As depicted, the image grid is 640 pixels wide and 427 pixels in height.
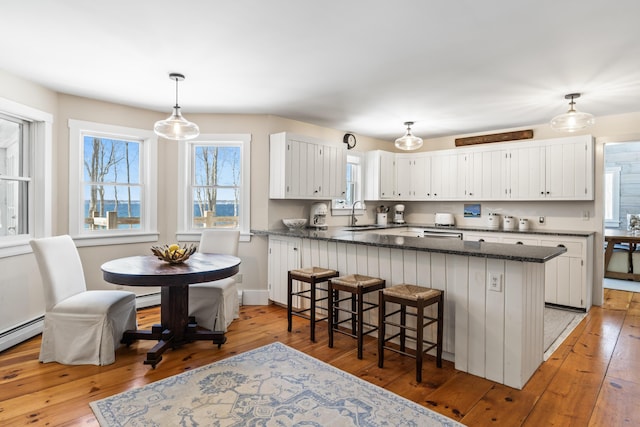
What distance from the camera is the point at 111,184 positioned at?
4273 millimetres

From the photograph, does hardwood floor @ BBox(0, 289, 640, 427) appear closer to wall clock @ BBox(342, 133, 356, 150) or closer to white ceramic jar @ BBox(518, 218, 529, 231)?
white ceramic jar @ BBox(518, 218, 529, 231)

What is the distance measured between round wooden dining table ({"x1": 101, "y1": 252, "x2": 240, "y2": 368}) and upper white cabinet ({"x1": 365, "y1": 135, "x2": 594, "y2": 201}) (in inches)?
141

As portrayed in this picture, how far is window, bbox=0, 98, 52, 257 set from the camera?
3.38m

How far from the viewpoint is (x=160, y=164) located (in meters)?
4.54

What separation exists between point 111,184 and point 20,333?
1737mm

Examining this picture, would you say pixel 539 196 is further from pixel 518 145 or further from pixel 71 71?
pixel 71 71

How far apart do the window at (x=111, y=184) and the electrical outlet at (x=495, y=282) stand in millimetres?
3747

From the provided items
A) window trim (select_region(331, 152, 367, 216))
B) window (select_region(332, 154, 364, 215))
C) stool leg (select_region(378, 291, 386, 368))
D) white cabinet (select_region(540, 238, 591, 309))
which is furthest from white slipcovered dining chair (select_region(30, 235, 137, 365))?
white cabinet (select_region(540, 238, 591, 309))

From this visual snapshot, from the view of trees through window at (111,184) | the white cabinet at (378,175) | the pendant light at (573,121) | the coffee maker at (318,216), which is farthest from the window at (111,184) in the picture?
the pendant light at (573,121)

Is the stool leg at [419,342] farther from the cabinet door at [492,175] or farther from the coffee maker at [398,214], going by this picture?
the coffee maker at [398,214]

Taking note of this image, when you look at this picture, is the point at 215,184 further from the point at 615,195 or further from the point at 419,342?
the point at 615,195

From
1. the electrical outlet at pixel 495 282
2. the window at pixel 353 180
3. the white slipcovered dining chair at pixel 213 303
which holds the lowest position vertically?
the white slipcovered dining chair at pixel 213 303

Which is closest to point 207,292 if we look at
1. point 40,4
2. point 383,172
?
point 40,4

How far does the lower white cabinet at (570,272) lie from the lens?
436 cm
